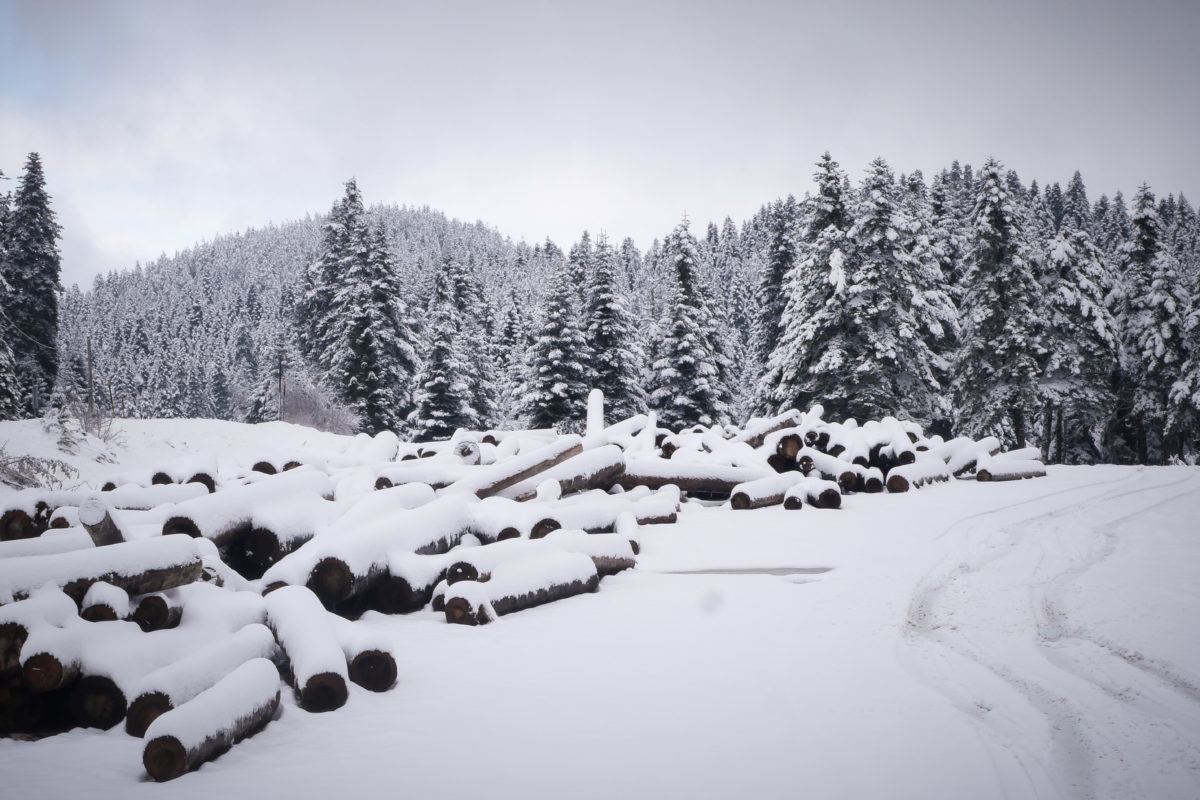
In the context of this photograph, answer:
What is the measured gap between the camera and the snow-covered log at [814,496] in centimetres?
905

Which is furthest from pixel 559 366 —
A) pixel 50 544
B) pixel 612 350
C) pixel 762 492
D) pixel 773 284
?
pixel 50 544

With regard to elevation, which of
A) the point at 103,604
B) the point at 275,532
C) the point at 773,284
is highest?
the point at 773,284

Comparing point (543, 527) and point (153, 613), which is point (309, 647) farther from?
point (543, 527)

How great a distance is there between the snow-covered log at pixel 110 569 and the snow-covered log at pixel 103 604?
80 millimetres

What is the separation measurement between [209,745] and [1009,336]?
28.7m

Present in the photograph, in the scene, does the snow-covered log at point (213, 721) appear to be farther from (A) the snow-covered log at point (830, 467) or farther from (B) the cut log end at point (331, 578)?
(A) the snow-covered log at point (830, 467)

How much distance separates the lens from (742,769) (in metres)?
2.66

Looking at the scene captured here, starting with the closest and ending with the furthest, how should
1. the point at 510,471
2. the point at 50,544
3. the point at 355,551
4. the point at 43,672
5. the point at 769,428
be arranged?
1. the point at 43,672
2. the point at 50,544
3. the point at 355,551
4. the point at 510,471
5. the point at 769,428

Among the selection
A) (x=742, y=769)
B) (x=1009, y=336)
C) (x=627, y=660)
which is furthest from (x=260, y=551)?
(x=1009, y=336)

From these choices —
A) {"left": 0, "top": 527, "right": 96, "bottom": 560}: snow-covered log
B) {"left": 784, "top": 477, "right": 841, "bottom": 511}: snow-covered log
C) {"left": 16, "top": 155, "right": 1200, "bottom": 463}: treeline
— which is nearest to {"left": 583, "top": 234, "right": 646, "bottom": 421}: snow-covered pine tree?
{"left": 16, "top": 155, "right": 1200, "bottom": 463}: treeline

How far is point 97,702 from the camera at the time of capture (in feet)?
10.6

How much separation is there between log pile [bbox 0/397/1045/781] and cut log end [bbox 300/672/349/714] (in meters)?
0.01

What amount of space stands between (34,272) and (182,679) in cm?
4353

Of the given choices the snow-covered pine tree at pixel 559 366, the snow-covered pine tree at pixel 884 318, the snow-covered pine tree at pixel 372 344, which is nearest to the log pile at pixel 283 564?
the snow-covered pine tree at pixel 884 318
